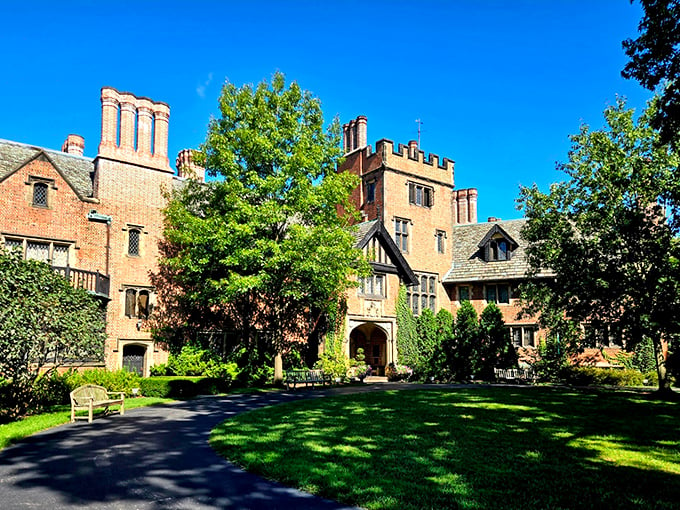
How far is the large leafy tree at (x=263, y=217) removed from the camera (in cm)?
2228

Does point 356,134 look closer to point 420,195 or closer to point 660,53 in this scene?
point 420,195

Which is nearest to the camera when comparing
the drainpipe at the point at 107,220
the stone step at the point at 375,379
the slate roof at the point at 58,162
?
the slate roof at the point at 58,162

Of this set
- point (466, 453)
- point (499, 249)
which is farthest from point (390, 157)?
point (466, 453)

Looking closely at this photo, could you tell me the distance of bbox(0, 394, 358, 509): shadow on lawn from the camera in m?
7.02

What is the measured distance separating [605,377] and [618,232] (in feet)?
40.9

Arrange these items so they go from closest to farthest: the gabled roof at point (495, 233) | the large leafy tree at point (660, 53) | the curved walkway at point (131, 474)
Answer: the curved walkway at point (131, 474) < the large leafy tree at point (660, 53) < the gabled roof at point (495, 233)

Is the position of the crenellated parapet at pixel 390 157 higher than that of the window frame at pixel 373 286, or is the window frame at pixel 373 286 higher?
the crenellated parapet at pixel 390 157

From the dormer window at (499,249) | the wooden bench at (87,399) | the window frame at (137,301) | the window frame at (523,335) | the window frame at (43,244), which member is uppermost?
the dormer window at (499,249)

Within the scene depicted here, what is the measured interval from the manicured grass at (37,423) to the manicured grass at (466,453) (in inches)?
156

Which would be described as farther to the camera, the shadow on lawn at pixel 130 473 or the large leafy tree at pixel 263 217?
the large leafy tree at pixel 263 217

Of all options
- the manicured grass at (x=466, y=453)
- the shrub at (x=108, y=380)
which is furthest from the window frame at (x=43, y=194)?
the manicured grass at (x=466, y=453)

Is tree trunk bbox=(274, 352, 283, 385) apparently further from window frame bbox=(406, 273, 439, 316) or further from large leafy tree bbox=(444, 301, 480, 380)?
large leafy tree bbox=(444, 301, 480, 380)

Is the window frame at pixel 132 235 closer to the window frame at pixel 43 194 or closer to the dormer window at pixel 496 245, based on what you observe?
the window frame at pixel 43 194

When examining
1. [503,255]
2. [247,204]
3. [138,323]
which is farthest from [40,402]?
[503,255]
